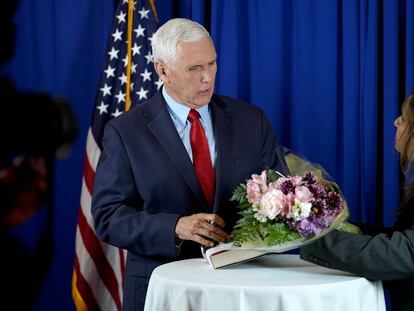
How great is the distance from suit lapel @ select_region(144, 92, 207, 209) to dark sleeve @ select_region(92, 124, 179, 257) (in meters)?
0.16

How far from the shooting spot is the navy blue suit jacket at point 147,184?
8.19 feet

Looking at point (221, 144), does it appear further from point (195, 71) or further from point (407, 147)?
point (407, 147)

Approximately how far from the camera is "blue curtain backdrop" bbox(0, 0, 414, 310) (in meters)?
3.62

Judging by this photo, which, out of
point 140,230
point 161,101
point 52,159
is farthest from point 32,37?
point 52,159

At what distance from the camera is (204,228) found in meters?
2.30

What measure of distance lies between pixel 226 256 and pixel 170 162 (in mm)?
493

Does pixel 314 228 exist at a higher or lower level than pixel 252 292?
higher

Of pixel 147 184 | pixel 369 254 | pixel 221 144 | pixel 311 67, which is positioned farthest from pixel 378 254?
pixel 311 67

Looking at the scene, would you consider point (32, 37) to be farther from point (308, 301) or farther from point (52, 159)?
point (52, 159)

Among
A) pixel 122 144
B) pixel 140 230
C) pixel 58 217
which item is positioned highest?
pixel 122 144

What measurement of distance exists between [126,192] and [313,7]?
1871mm

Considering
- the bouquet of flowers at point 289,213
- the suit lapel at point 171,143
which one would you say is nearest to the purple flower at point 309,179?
the bouquet of flowers at point 289,213

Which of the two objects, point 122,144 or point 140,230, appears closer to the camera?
point 140,230

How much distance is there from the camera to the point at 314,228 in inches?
78.5
